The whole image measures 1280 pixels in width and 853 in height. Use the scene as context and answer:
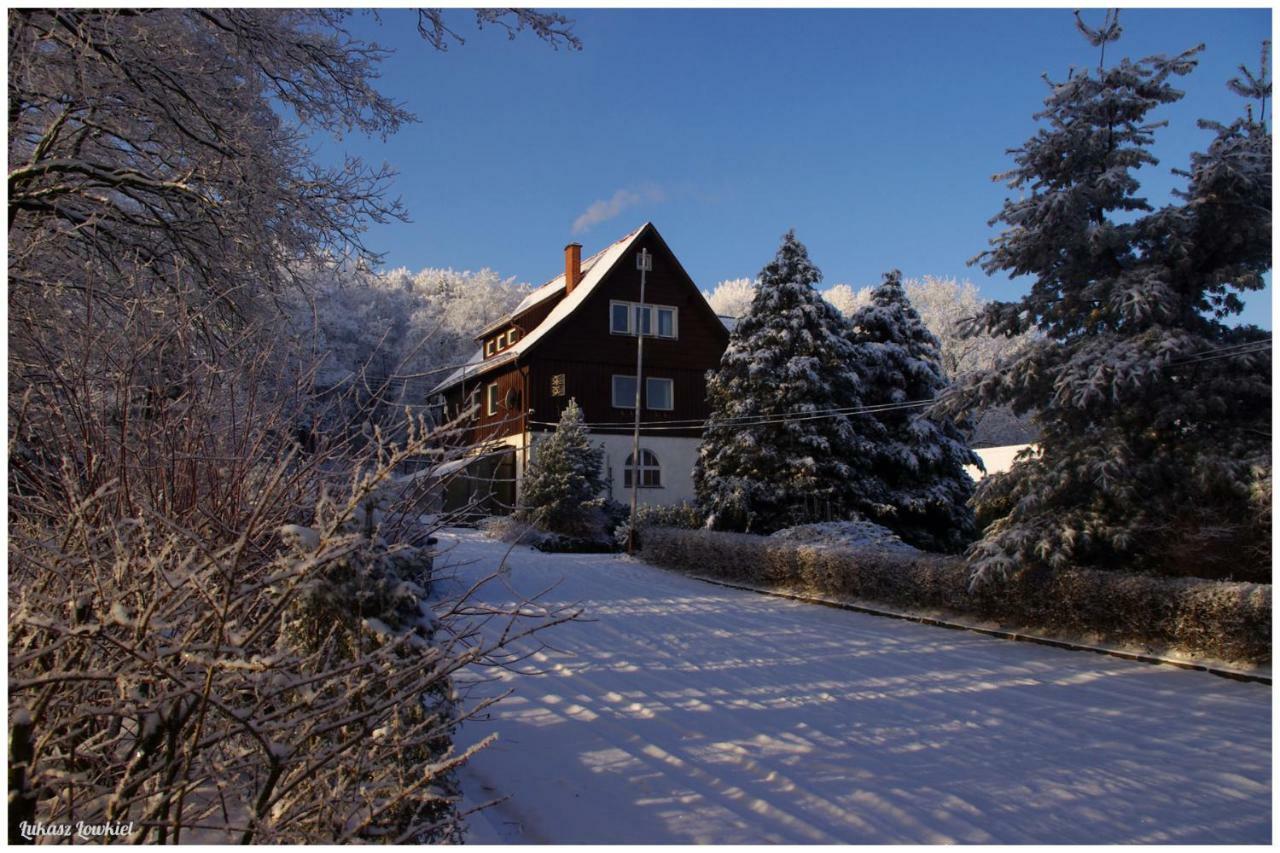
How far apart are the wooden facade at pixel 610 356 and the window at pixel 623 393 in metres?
0.16

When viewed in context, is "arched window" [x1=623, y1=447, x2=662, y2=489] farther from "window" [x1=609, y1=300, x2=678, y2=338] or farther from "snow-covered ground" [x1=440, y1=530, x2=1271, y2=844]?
"snow-covered ground" [x1=440, y1=530, x2=1271, y2=844]

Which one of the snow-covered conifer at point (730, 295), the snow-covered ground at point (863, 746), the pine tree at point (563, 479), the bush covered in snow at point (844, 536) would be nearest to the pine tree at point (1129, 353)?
the snow-covered ground at point (863, 746)

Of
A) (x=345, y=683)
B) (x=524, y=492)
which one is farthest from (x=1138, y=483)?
(x=524, y=492)

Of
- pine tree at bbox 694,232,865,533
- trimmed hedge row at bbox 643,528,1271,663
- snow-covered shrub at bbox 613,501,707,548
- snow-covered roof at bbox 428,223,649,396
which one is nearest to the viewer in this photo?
trimmed hedge row at bbox 643,528,1271,663

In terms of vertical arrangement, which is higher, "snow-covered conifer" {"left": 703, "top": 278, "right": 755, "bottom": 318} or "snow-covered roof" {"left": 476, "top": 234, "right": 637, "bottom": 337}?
"snow-covered conifer" {"left": 703, "top": 278, "right": 755, "bottom": 318}

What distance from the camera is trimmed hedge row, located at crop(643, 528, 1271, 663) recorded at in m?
8.55

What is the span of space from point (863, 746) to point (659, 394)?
23.8 meters

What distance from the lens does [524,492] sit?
2381 centimetres

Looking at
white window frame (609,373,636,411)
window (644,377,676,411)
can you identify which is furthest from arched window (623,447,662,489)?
window (644,377,676,411)

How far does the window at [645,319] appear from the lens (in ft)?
95.6

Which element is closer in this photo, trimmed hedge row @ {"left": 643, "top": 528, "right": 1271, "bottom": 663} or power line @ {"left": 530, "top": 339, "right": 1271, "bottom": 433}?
trimmed hedge row @ {"left": 643, "top": 528, "right": 1271, "bottom": 663}

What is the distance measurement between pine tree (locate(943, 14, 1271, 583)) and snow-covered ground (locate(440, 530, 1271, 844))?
172cm

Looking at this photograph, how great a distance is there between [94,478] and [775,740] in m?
4.89

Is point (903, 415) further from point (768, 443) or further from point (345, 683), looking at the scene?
point (345, 683)
